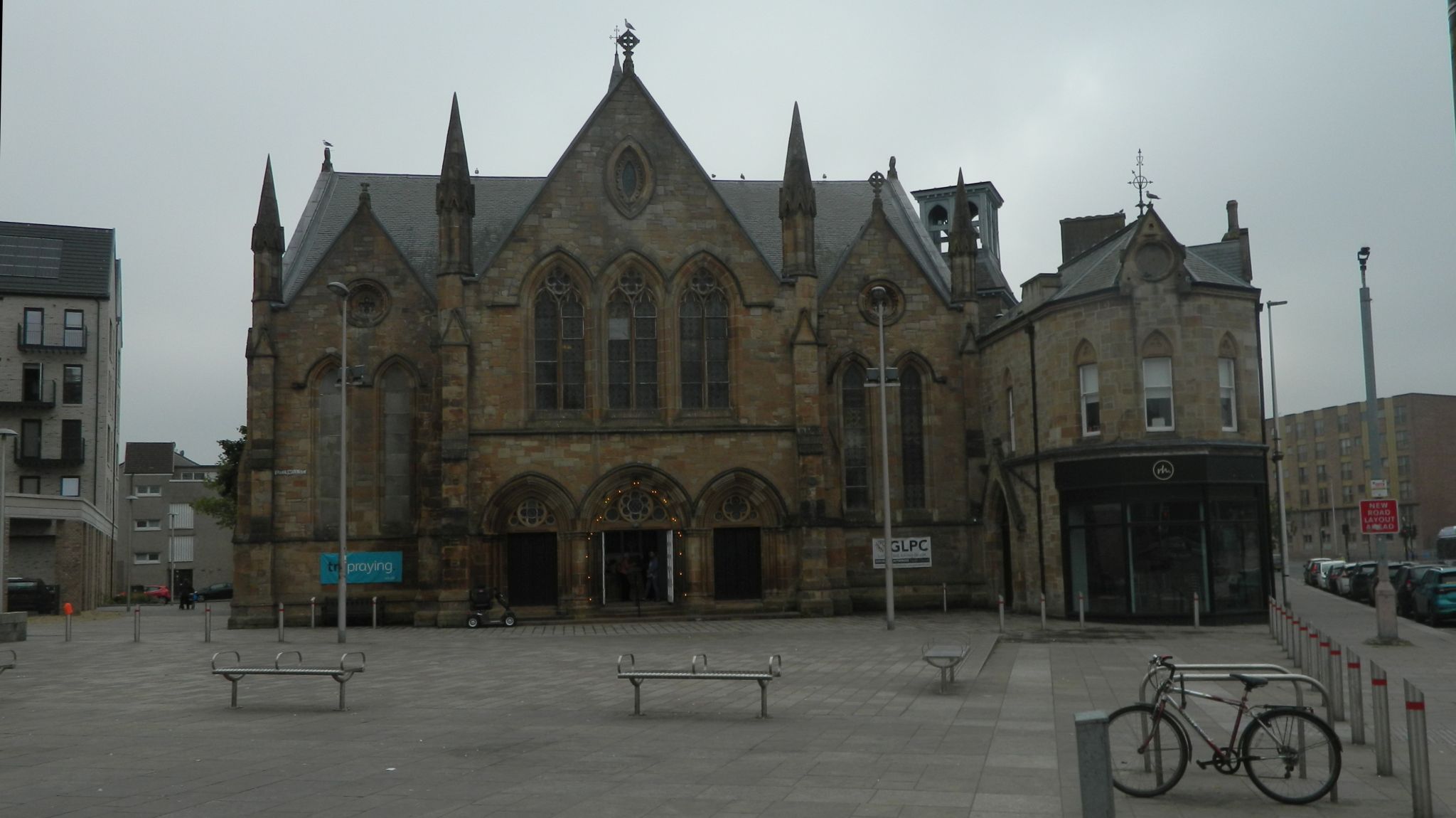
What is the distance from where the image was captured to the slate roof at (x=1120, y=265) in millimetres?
30156

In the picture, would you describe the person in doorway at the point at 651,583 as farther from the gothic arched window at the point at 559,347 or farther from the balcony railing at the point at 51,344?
the balcony railing at the point at 51,344

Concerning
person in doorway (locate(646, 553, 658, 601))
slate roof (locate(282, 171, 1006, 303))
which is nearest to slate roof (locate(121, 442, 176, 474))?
slate roof (locate(282, 171, 1006, 303))

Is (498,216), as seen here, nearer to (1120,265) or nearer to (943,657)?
(1120,265)

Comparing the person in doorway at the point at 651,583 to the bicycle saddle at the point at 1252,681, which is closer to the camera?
the bicycle saddle at the point at 1252,681

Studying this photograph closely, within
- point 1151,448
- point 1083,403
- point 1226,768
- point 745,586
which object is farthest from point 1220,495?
point 1226,768

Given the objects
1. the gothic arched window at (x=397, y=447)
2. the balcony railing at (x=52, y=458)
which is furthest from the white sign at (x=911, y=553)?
the balcony railing at (x=52, y=458)

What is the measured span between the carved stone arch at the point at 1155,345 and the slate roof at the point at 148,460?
8004cm

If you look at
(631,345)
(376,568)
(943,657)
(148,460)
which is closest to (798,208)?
(631,345)

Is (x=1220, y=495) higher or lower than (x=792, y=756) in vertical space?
higher

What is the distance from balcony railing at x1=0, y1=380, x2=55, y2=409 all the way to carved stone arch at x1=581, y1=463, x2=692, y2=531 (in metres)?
33.3

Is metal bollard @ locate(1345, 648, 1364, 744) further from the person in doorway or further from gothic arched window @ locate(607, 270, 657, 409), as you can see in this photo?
gothic arched window @ locate(607, 270, 657, 409)

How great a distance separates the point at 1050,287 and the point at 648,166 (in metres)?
11.9

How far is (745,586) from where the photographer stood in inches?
1400

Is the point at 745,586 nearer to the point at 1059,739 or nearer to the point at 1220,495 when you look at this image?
the point at 1220,495
